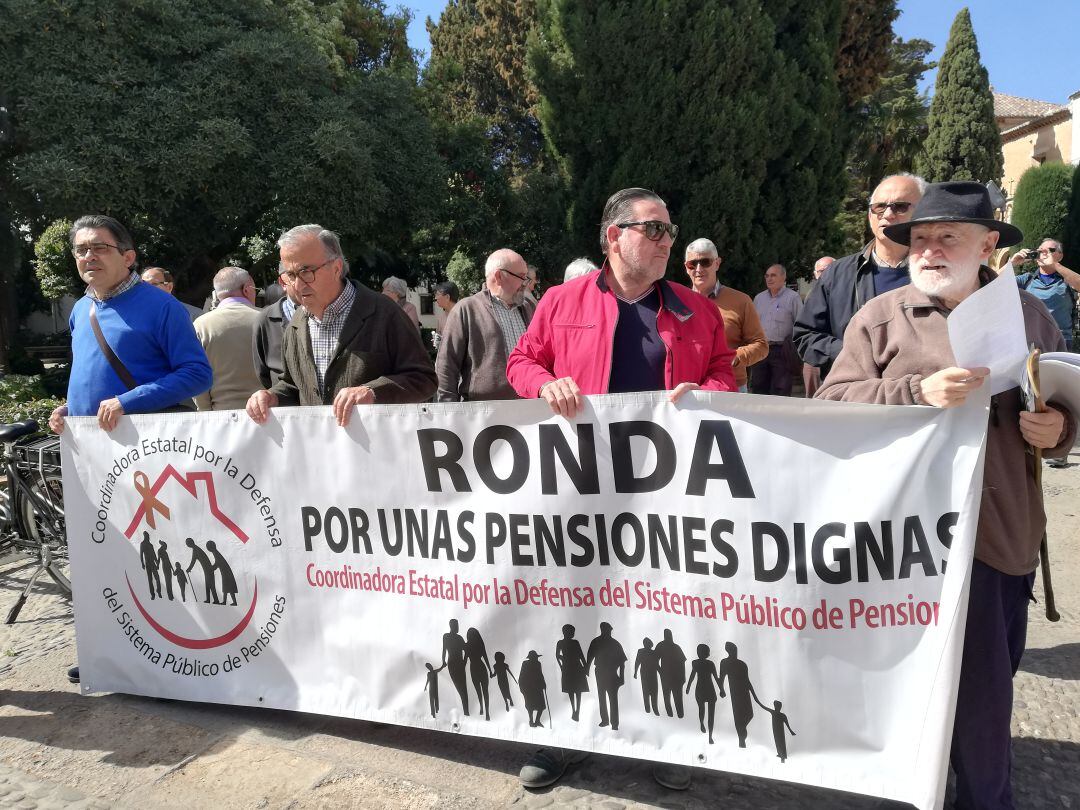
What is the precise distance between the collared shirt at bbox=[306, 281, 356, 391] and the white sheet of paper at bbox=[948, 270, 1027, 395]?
231 centimetres

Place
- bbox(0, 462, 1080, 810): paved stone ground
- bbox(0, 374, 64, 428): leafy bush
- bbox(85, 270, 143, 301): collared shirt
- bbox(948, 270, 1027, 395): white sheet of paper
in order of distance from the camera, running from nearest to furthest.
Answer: bbox(948, 270, 1027, 395): white sheet of paper
bbox(0, 462, 1080, 810): paved stone ground
bbox(85, 270, 143, 301): collared shirt
bbox(0, 374, 64, 428): leafy bush

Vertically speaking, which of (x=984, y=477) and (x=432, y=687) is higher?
(x=984, y=477)

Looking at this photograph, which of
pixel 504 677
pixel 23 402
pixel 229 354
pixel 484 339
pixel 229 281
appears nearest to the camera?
pixel 504 677

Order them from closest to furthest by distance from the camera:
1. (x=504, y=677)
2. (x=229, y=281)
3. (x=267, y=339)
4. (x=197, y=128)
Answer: (x=504, y=677)
(x=267, y=339)
(x=229, y=281)
(x=197, y=128)

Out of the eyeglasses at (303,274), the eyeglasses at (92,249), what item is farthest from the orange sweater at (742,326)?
the eyeglasses at (92,249)

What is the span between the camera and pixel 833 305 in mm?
3873

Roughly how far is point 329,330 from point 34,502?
2.19 metres

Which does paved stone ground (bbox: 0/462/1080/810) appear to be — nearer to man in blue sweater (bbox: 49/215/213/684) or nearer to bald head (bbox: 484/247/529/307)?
man in blue sweater (bbox: 49/215/213/684)

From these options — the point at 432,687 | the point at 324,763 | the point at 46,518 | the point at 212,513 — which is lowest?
the point at 324,763

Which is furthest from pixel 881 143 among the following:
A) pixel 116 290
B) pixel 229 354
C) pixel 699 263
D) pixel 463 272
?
pixel 116 290

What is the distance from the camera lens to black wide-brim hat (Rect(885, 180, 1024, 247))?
2.15 m

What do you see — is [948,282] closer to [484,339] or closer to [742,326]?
[484,339]

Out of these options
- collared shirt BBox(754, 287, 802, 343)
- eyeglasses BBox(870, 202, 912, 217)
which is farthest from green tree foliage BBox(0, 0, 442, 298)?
eyeglasses BBox(870, 202, 912, 217)

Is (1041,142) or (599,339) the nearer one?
(599,339)
